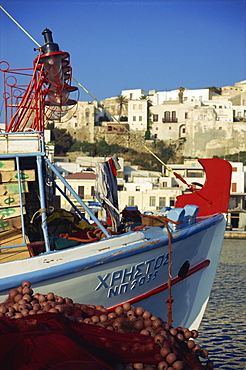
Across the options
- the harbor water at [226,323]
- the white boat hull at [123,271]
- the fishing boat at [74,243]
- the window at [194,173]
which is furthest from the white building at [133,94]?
the white boat hull at [123,271]

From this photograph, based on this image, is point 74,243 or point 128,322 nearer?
point 128,322

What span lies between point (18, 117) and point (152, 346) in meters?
5.06

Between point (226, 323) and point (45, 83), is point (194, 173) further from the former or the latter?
point (45, 83)

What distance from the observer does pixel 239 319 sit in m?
14.6

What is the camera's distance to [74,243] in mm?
6914

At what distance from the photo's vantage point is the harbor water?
35.9ft

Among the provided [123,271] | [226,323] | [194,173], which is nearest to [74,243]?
[123,271]

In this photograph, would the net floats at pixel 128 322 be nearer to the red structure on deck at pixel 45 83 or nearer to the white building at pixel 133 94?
the red structure on deck at pixel 45 83

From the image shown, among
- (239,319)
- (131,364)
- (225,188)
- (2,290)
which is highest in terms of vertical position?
(225,188)

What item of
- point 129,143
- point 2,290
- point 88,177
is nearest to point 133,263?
point 2,290

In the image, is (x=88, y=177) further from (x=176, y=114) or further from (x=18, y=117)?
(x=176, y=114)

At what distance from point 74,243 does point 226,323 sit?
8.45 meters

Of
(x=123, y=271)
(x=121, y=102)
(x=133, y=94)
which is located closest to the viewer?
(x=123, y=271)

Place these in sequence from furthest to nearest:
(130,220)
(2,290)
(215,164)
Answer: (215,164) → (130,220) → (2,290)
